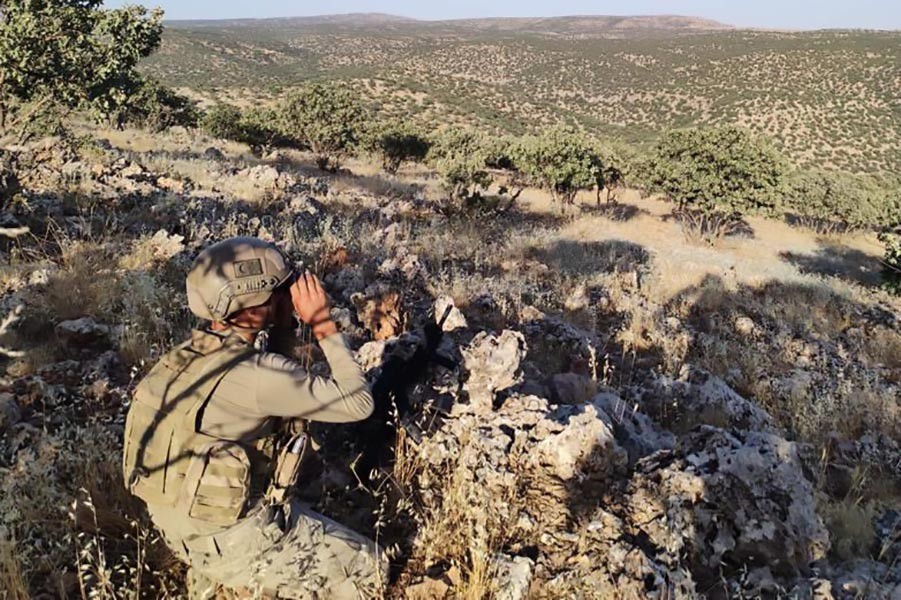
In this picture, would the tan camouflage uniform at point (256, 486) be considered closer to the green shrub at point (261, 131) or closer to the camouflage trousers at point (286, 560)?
the camouflage trousers at point (286, 560)

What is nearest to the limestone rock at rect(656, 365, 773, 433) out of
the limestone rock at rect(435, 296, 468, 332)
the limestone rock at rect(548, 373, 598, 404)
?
the limestone rock at rect(548, 373, 598, 404)

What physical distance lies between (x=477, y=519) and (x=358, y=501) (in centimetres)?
73

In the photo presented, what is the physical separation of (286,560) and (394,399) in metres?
1.42

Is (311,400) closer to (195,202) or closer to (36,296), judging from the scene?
(36,296)

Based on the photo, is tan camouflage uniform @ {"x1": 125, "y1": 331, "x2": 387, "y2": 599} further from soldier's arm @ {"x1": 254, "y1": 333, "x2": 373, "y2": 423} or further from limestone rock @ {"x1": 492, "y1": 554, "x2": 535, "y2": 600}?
limestone rock @ {"x1": 492, "y1": 554, "x2": 535, "y2": 600}

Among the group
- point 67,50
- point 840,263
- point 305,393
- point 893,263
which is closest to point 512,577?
point 305,393

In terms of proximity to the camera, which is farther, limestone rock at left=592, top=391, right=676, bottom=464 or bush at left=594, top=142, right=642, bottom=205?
bush at left=594, top=142, right=642, bottom=205

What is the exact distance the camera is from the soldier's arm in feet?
6.02

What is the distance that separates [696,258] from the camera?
42.8 feet

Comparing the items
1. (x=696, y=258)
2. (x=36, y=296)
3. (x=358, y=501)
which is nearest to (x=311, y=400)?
(x=358, y=501)

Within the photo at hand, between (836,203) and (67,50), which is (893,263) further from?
(836,203)

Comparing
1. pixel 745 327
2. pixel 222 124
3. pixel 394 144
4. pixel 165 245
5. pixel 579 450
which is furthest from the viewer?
pixel 222 124

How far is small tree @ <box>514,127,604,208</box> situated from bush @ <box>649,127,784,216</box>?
2366mm

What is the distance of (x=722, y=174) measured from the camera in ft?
53.1
